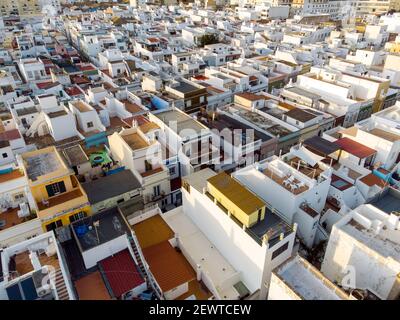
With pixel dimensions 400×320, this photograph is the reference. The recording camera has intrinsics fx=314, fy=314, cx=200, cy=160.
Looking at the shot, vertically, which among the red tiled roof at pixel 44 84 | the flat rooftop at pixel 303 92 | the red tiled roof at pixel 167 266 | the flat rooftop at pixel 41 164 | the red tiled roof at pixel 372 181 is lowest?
the red tiled roof at pixel 167 266

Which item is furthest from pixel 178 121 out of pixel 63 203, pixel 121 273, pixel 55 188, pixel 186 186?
pixel 121 273

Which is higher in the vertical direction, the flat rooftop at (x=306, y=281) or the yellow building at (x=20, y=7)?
the yellow building at (x=20, y=7)

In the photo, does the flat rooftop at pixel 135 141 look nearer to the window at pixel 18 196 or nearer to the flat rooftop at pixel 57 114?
the window at pixel 18 196

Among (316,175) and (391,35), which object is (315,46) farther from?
(316,175)

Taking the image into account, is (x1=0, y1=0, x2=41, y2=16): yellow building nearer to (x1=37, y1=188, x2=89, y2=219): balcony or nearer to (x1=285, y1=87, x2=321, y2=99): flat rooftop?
(x1=285, y1=87, x2=321, y2=99): flat rooftop

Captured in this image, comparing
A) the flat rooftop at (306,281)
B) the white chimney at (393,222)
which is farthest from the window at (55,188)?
the white chimney at (393,222)

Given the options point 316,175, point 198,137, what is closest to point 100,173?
point 198,137

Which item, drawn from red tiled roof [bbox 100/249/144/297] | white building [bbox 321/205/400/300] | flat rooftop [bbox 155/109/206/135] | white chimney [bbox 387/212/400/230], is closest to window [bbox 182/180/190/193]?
flat rooftop [bbox 155/109/206/135]
